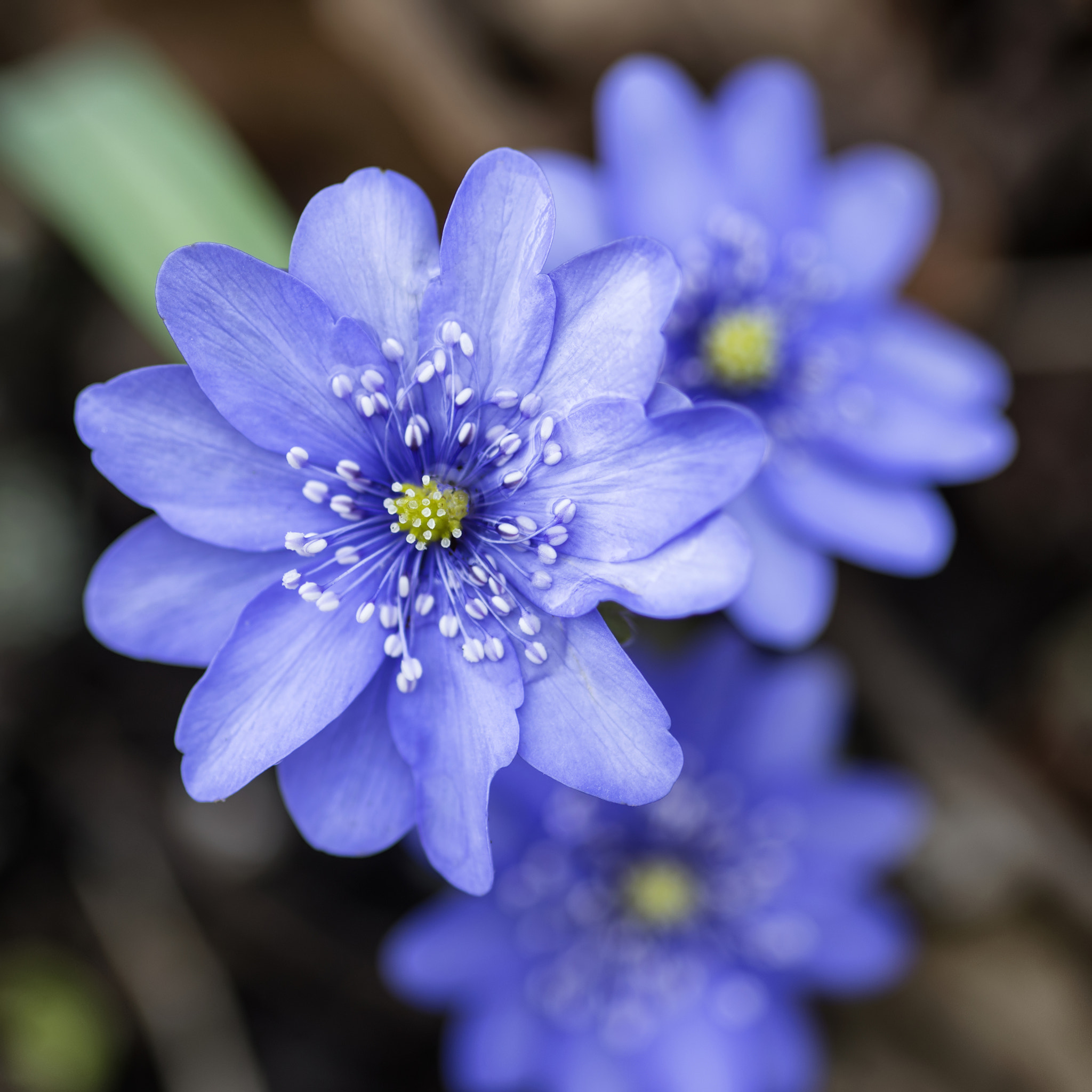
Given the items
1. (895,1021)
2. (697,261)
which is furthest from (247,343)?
(895,1021)

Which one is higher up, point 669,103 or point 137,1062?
point 669,103

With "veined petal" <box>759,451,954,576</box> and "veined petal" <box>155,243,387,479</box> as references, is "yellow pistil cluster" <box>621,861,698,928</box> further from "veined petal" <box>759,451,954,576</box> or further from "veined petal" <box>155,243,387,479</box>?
"veined petal" <box>155,243,387,479</box>

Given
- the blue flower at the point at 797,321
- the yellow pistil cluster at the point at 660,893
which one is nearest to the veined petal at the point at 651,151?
the blue flower at the point at 797,321

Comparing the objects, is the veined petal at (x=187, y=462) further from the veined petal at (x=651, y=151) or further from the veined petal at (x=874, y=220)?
the veined petal at (x=874, y=220)

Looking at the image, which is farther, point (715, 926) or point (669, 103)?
point (715, 926)

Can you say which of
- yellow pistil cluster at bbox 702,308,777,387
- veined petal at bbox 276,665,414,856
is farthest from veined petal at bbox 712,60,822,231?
veined petal at bbox 276,665,414,856

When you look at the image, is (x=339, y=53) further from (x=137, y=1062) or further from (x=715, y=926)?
(x=137, y=1062)

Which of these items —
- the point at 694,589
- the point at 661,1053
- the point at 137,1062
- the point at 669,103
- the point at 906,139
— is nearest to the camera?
the point at 694,589
